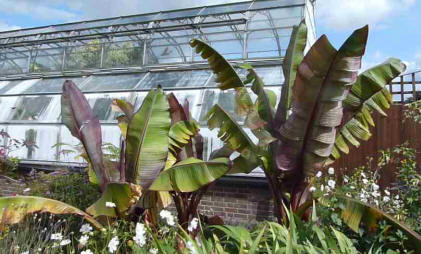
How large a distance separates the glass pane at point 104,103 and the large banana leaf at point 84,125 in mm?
3907

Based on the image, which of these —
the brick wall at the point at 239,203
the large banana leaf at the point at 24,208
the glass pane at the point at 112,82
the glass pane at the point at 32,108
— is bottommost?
the brick wall at the point at 239,203

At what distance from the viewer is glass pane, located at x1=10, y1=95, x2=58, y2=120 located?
987 centimetres

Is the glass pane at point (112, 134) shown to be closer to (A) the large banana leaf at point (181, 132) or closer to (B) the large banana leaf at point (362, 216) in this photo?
(A) the large banana leaf at point (181, 132)

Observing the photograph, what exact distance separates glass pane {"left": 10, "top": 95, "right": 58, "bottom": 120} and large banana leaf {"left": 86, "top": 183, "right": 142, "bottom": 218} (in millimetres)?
5999

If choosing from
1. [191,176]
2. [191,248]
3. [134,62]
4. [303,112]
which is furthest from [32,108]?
[191,248]

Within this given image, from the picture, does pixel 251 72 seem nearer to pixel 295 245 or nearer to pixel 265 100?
pixel 265 100

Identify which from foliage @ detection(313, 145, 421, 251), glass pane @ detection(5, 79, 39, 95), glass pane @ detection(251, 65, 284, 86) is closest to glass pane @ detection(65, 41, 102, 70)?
glass pane @ detection(5, 79, 39, 95)

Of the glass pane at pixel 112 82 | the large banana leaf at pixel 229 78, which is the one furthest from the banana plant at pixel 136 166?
the glass pane at pixel 112 82

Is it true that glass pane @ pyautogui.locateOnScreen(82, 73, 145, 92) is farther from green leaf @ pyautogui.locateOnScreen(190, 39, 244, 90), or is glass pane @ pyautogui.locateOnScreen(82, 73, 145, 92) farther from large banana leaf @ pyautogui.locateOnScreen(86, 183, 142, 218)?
large banana leaf @ pyautogui.locateOnScreen(86, 183, 142, 218)

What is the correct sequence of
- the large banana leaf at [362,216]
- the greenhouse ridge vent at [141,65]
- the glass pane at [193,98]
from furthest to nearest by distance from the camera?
the greenhouse ridge vent at [141,65] → the glass pane at [193,98] → the large banana leaf at [362,216]

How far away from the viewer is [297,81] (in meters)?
4.29

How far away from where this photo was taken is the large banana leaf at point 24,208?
435 centimetres

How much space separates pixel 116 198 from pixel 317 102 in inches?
A: 103

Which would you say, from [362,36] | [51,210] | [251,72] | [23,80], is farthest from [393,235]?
[23,80]
